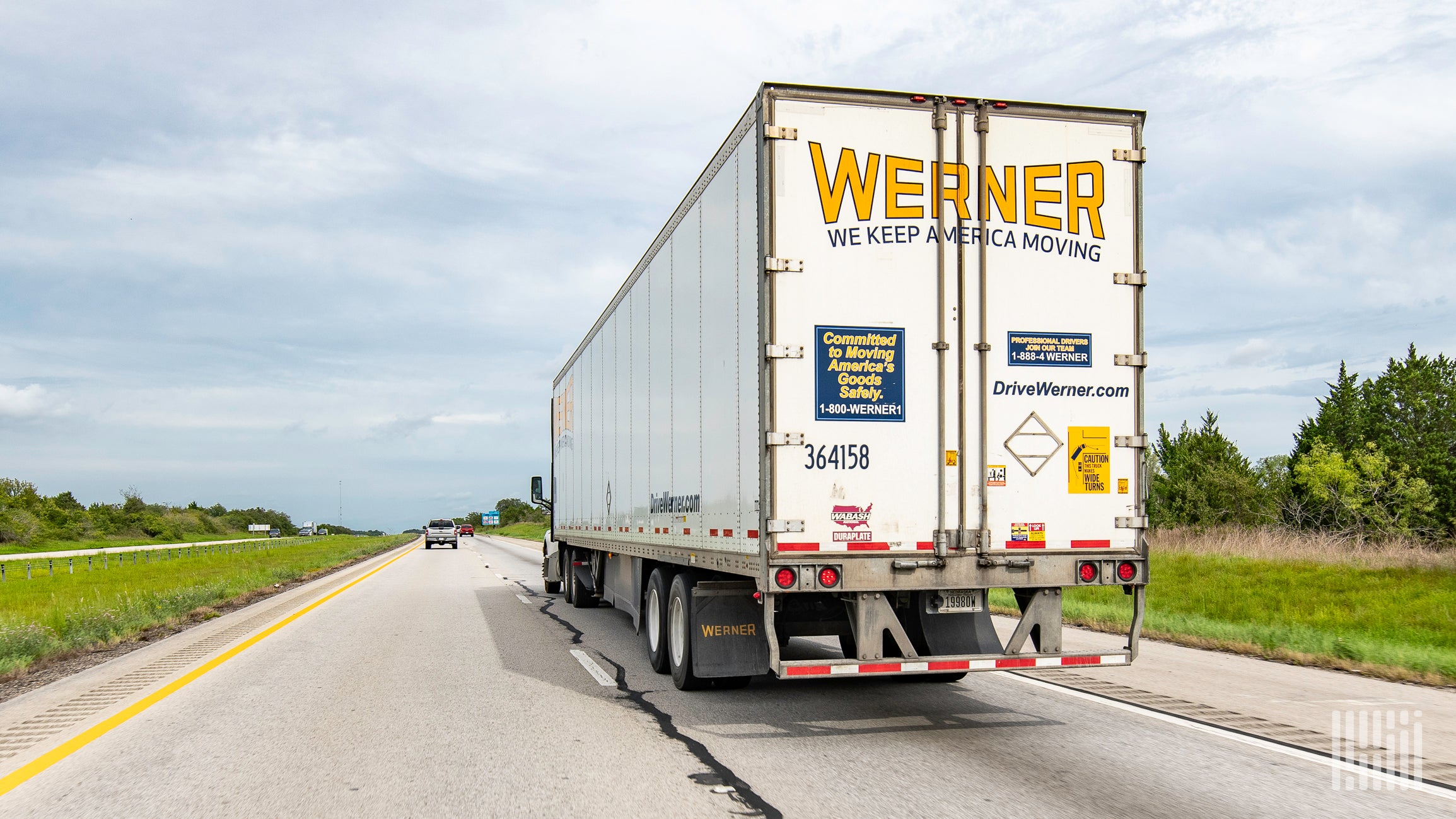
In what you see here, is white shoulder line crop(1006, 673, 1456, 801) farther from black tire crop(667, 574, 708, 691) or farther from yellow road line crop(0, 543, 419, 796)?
yellow road line crop(0, 543, 419, 796)

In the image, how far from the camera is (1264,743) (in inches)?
252

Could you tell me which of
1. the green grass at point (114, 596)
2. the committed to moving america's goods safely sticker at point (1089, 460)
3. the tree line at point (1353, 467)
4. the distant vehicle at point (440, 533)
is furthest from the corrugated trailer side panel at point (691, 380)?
the tree line at point (1353, 467)

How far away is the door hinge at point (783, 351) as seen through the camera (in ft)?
21.8

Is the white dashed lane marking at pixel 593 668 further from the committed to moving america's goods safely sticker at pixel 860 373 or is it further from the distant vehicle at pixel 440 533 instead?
the distant vehicle at pixel 440 533

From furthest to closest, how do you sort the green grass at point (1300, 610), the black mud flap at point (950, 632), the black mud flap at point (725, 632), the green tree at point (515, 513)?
the green tree at point (515, 513), the green grass at point (1300, 610), the black mud flap at point (725, 632), the black mud flap at point (950, 632)

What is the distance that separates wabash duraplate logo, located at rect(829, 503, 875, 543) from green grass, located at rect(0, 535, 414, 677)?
8.92m

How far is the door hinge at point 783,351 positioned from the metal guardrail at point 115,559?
3330cm

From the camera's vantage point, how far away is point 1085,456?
23.6 feet

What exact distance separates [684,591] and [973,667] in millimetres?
2701

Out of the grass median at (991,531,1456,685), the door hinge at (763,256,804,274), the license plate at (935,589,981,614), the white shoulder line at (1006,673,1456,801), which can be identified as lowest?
the grass median at (991,531,1456,685)

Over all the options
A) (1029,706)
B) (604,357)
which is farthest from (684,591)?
(604,357)

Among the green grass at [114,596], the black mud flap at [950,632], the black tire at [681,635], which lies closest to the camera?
the black mud flap at [950,632]

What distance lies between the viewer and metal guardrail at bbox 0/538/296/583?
115 ft

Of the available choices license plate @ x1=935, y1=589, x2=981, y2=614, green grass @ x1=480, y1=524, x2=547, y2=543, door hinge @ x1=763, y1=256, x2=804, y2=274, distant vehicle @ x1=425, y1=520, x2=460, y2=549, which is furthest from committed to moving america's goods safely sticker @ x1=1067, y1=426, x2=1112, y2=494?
green grass @ x1=480, y1=524, x2=547, y2=543
